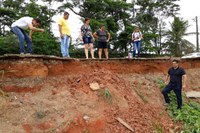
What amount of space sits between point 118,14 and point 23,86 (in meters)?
15.3

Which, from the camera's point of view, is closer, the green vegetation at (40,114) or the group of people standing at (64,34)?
the green vegetation at (40,114)

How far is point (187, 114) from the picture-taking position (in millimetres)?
9469

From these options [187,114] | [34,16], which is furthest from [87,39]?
[34,16]

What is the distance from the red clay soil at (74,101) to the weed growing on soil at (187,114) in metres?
0.23

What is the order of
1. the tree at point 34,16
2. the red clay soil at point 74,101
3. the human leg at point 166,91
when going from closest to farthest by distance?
Result: the red clay soil at point 74,101
the human leg at point 166,91
the tree at point 34,16

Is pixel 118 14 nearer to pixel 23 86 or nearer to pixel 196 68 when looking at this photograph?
pixel 196 68

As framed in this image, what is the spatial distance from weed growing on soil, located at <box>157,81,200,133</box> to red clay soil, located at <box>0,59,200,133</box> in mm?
230

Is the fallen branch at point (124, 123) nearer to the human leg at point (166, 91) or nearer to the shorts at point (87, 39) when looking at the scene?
the human leg at point (166, 91)

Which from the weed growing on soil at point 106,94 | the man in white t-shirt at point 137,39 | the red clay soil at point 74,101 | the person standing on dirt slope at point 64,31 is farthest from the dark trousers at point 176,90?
the person standing on dirt slope at point 64,31

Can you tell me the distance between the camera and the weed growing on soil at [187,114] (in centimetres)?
888

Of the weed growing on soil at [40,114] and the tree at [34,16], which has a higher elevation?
the tree at [34,16]

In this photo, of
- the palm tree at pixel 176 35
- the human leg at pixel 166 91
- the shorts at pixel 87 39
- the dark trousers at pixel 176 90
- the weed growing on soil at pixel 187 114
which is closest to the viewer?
the weed growing on soil at pixel 187 114

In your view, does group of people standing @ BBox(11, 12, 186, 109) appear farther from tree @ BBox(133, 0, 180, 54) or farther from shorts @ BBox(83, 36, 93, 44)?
tree @ BBox(133, 0, 180, 54)

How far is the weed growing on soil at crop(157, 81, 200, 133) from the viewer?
8875 mm
